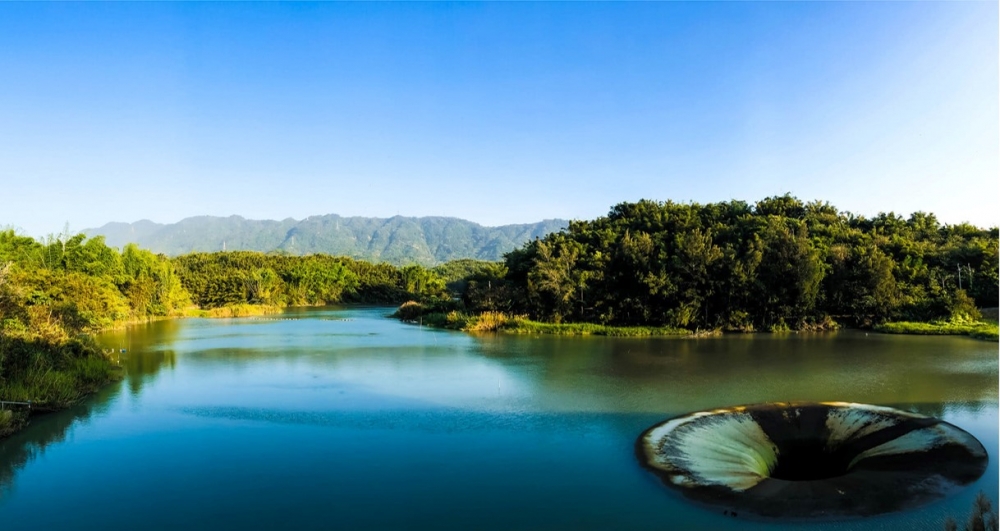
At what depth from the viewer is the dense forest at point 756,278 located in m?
32.1

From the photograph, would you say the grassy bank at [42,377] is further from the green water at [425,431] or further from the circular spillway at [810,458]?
the circular spillway at [810,458]

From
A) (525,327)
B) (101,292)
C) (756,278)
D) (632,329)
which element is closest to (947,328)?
(756,278)

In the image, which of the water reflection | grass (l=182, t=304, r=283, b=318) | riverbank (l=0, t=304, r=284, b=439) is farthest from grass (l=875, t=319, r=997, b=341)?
grass (l=182, t=304, r=283, b=318)

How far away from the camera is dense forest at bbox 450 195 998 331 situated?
105 ft

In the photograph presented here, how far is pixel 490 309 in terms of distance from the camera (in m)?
37.7

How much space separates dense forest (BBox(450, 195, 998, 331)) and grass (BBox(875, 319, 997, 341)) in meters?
1.15

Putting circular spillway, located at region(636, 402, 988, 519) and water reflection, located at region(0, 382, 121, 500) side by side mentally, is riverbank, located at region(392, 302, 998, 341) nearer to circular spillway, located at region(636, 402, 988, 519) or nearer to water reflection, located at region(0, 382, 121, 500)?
circular spillway, located at region(636, 402, 988, 519)

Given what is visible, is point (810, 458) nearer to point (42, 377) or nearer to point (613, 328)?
point (42, 377)

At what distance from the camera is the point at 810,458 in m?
11.3

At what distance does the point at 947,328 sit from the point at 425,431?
2995 cm

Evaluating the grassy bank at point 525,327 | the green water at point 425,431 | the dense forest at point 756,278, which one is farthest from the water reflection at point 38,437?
the dense forest at point 756,278

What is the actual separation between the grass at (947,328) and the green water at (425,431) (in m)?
2.84

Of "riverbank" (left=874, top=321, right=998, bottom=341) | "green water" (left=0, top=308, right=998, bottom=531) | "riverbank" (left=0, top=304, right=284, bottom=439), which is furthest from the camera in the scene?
"riverbank" (left=874, top=321, right=998, bottom=341)

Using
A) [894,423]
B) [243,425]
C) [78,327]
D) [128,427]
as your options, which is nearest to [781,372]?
[894,423]
